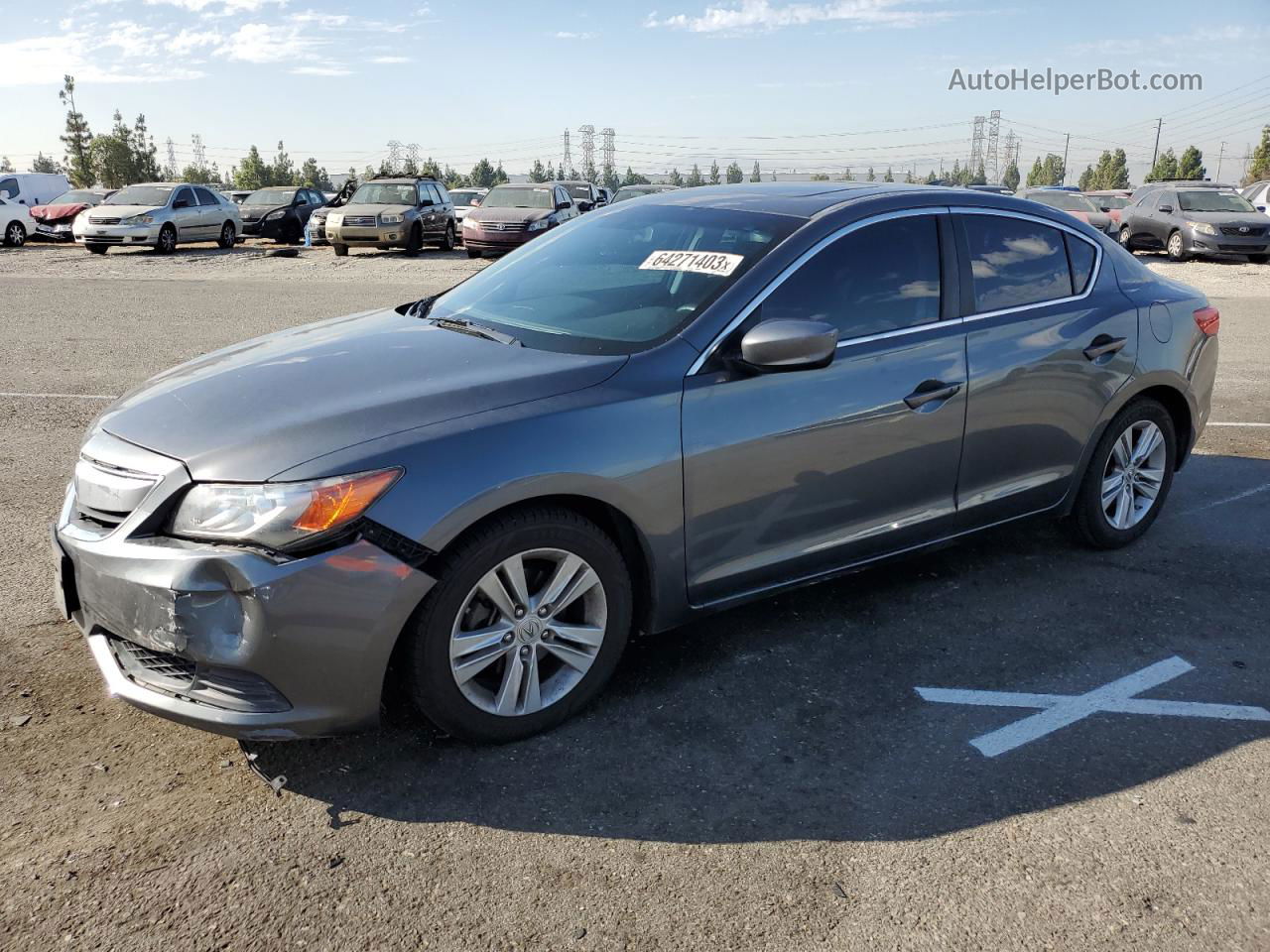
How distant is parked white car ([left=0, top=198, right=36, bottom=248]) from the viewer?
89.4 ft

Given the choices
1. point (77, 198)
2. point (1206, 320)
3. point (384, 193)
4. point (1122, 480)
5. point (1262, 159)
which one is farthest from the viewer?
point (1262, 159)

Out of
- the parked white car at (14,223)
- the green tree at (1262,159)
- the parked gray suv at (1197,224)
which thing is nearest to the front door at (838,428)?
the parked gray suv at (1197,224)

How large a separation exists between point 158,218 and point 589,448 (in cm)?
2462

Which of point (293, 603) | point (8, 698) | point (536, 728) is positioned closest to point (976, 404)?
point (536, 728)

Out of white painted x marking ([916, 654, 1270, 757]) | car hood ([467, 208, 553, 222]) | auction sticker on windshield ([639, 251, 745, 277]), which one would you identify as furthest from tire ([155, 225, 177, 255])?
white painted x marking ([916, 654, 1270, 757])

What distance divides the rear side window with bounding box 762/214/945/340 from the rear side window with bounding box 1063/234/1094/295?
900 millimetres

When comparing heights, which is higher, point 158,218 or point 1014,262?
point 1014,262

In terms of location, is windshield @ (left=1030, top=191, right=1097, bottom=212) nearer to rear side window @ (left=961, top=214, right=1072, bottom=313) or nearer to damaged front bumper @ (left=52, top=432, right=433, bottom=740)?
rear side window @ (left=961, top=214, right=1072, bottom=313)

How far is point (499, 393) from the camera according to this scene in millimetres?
3299

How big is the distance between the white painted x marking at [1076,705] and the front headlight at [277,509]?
2.08 m

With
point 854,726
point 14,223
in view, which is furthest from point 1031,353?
point 14,223

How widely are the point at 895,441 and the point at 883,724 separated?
108 centimetres

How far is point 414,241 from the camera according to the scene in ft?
80.7

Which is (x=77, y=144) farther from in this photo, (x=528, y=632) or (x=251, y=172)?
(x=528, y=632)
